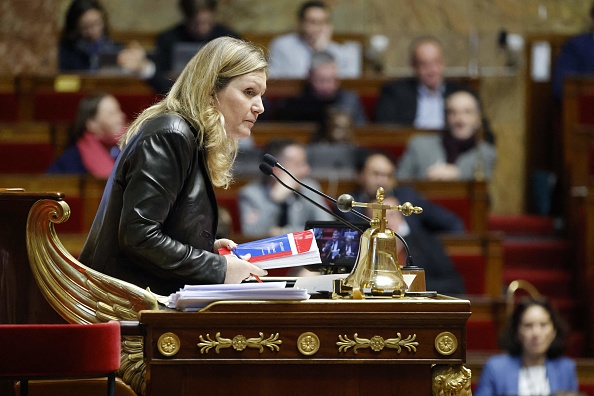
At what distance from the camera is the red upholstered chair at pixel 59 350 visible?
6.34 ft

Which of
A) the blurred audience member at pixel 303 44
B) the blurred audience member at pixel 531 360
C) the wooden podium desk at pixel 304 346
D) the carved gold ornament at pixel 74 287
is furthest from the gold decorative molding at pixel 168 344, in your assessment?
Result: the blurred audience member at pixel 303 44

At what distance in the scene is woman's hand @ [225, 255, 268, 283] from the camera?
2.17 metres

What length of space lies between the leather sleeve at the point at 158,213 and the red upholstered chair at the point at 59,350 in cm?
23

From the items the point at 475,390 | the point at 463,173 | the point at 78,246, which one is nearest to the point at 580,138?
the point at 463,173

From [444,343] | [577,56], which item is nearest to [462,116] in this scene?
[577,56]

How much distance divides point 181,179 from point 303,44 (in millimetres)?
4297

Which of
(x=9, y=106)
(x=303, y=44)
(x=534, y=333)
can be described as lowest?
(x=534, y=333)

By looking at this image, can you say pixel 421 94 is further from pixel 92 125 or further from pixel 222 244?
pixel 222 244

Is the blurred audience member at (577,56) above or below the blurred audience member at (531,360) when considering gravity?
above

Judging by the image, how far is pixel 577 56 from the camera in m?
6.30

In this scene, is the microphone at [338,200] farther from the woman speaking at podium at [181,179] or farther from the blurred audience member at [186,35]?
the blurred audience member at [186,35]

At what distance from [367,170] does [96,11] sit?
6.82 feet

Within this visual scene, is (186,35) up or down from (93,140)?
up

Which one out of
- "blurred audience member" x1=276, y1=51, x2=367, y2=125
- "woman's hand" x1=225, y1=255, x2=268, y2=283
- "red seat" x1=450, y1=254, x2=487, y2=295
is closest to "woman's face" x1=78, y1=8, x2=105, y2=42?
"blurred audience member" x1=276, y1=51, x2=367, y2=125
